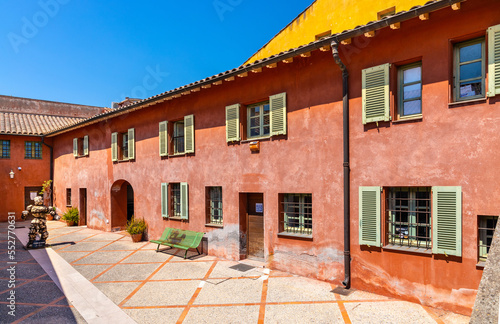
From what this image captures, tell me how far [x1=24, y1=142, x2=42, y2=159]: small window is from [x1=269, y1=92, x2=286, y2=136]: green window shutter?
1910cm

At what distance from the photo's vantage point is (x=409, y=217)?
625 cm

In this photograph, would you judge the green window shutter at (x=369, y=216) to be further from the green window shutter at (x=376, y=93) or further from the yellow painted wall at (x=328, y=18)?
the yellow painted wall at (x=328, y=18)

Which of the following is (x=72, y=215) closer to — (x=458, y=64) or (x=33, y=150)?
(x=33, y=150)

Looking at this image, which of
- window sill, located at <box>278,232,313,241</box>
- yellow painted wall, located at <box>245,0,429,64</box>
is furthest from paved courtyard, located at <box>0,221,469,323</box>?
yellow painted wall, located at <box>245,0,429,64</box>

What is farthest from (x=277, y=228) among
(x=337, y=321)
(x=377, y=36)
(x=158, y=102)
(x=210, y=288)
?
(x=158, y=102)

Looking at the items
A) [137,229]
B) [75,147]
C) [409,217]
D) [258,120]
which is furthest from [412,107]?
[75,147]

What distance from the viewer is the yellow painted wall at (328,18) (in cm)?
921

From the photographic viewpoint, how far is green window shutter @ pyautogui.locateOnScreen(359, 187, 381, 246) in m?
6.40

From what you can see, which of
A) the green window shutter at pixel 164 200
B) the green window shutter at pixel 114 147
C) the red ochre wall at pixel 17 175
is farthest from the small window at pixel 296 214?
the red ochre wall at pixel 17 175

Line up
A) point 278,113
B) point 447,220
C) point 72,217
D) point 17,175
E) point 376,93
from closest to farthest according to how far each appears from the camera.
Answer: point 447,220 < point 376,93 < point 278,113 < point 72,217 < point 17,175

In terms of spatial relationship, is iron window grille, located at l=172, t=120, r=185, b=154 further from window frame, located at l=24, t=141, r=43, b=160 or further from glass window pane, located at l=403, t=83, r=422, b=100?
window frame, located at l=24, t=141, r=43, b=160

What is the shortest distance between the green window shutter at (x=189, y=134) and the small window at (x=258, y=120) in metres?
2.40

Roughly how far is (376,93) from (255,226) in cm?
518

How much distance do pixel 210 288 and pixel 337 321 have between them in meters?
3.11
